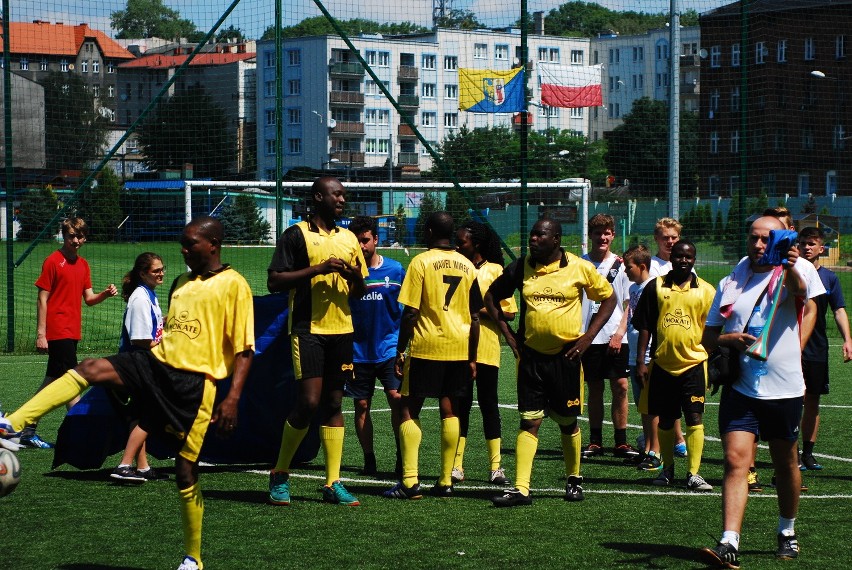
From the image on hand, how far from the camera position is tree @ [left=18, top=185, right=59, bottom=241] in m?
A: 21.2

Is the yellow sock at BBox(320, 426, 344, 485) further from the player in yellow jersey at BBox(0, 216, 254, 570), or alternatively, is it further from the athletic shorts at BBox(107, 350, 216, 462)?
the athletic shorts at BBox(107, 350, 216, 462)

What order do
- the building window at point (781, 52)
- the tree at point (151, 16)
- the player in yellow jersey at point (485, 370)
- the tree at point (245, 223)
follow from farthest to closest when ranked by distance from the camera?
the tree at point (245, 223) < the building window at point (781, 52) < the tree at point (151, 16) < the player in yellow jersey at point (485, 370)

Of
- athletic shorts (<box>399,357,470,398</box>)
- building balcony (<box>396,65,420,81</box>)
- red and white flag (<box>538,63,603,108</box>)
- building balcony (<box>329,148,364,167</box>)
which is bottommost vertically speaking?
athletic shorts (<box>399,357,470,398</box>)

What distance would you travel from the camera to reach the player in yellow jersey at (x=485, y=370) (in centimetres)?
896

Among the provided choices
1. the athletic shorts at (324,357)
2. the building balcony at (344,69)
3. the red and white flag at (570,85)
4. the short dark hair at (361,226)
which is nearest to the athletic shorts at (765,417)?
the athletic shorts at (324,357)

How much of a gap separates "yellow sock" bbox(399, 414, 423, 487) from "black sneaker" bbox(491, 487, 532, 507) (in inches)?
23.9

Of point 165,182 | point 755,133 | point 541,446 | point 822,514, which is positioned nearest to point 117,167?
point 165,182

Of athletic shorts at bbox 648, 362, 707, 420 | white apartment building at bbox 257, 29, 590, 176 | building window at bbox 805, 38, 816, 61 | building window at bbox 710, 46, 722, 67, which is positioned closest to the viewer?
athletic shorts at bbox 648, 362, 707, 420

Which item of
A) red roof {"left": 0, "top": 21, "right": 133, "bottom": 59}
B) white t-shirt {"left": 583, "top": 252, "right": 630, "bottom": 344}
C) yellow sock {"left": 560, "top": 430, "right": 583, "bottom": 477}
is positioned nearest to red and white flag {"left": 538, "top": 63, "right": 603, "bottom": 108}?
red roof {"left": 0, "top": 21, "right": 133, "bottom": 59}

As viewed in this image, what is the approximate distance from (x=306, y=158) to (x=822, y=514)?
26.9 m

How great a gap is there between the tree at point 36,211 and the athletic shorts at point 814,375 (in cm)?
1479

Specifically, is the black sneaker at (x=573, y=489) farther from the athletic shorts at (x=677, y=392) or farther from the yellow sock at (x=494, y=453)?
the athletic shorts at (x=677, y=392)

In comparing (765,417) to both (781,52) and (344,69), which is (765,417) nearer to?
(781,52)

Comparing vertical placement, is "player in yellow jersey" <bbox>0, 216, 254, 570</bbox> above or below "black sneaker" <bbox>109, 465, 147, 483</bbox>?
above
